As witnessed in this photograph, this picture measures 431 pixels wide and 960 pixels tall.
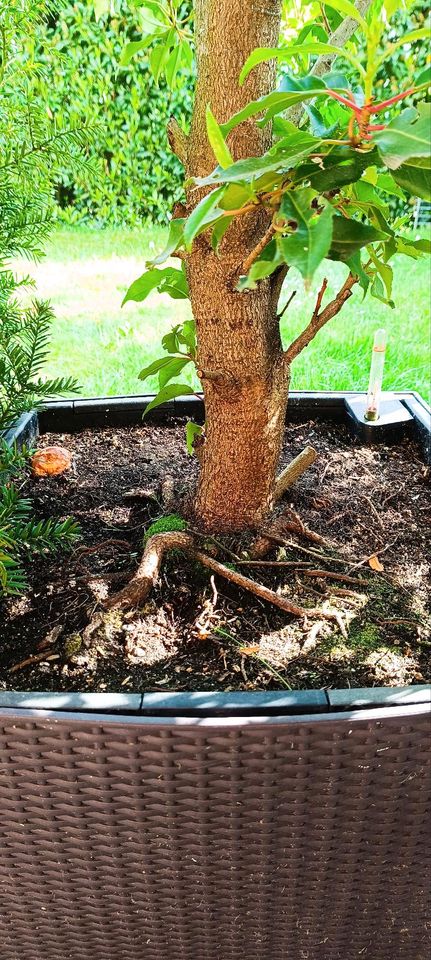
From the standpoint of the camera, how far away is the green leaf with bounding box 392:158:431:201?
650mm

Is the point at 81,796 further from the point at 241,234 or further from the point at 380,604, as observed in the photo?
the point at 241,234

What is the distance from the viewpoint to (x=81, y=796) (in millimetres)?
792

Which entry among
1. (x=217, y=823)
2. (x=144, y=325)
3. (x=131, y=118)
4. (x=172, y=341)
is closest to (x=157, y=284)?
(x=172, y=341)

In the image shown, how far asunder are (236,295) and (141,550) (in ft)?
1.30

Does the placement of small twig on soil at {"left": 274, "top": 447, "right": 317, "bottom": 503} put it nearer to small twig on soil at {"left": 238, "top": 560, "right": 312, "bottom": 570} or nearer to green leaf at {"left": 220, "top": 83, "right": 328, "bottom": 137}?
small twig on soil at {"left": 238, "top": 560, "right": 312, "bottom": 570}

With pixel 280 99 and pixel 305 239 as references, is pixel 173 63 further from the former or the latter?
pixel 305 239

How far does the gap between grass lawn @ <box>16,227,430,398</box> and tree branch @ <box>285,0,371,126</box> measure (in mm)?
994

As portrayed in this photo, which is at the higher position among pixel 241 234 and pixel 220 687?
pixel 241 234

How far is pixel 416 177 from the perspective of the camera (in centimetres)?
66

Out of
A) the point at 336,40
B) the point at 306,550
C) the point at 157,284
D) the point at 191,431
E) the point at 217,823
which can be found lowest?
the point at 217,823

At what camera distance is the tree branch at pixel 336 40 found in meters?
0.92

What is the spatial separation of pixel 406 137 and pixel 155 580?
2.06ft

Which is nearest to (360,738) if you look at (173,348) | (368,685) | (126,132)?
(368,685)

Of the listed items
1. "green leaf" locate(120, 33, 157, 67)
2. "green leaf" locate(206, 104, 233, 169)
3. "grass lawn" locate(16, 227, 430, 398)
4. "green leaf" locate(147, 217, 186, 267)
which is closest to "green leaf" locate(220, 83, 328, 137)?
"green leaf" locate(206, 104, 233, 169)
